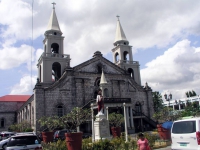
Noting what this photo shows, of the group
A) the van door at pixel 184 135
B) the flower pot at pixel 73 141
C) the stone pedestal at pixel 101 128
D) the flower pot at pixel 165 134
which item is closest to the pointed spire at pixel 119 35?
the flower pot at pixel 165 134

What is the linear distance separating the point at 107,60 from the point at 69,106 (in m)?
11.0

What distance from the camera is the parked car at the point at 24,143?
34.6 ft

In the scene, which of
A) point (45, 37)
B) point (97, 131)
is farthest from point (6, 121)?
point (97, 131)

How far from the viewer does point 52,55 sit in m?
37.8

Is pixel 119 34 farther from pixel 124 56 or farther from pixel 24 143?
pixel 24 143

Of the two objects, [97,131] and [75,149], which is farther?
[97,131]

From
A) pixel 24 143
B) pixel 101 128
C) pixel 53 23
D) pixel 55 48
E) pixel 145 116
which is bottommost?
pixel 145 116

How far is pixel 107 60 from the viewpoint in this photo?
129 feet

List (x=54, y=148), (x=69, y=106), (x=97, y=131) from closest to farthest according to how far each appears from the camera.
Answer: (x=54, y=148), (x=97, y=131), (x=69, y=106)

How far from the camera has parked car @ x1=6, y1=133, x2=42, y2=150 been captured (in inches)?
415

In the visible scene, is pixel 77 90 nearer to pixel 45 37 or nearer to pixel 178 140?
pixel 45 37

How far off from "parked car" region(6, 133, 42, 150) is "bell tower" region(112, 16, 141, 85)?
109 feet

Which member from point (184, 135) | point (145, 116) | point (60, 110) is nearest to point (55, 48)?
point (60, 110)

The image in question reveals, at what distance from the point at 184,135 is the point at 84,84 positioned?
90.2ft
